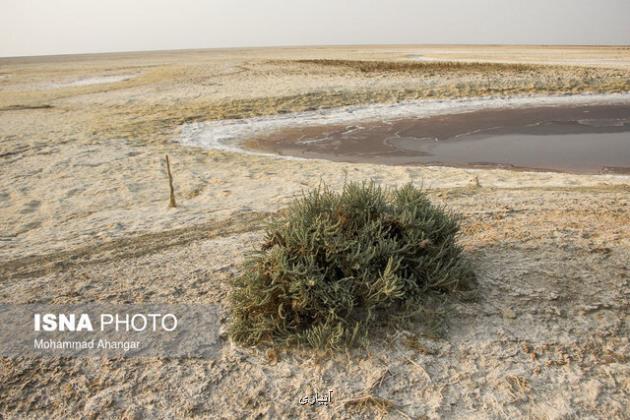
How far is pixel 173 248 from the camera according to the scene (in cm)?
521

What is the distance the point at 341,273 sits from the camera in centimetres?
364

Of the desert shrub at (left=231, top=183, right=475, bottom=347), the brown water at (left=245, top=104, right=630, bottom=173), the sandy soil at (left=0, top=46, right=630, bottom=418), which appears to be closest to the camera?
the sandy soil at (left=0, top=46, right=630, bottom=418)

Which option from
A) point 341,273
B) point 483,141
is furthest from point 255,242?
point 483,141

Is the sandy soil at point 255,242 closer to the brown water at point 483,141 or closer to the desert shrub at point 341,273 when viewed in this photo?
the desert shrub at point 341,273

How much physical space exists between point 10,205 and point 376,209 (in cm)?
603

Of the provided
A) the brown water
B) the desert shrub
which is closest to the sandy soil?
the desert shrub

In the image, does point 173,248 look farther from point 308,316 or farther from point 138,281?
point 308,316

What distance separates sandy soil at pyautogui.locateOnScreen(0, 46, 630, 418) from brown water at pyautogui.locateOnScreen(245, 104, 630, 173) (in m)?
1.46

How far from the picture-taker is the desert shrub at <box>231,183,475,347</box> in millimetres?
3445

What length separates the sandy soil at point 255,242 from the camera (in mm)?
3090

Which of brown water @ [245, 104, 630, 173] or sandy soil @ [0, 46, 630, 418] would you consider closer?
sandy soil @ [0, 46, 630, 418]

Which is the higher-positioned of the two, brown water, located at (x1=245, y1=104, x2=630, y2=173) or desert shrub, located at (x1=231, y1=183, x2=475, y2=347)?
desert shrub, located at (x1=231, y1=183, x2=475, y2=347)

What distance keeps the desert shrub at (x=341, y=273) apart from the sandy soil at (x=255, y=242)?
19 cm

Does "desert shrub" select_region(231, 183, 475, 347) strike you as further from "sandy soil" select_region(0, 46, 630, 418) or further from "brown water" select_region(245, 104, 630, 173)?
"brown water" select_region(245, 104, 630, 173)
